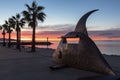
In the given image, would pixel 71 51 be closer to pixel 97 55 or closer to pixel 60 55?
pixel 60 55

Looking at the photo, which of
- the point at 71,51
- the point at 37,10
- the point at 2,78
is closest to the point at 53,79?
the point at 2,78

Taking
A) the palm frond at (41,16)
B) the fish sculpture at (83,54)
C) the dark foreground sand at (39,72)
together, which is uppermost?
→ the palm frond at (41,16)

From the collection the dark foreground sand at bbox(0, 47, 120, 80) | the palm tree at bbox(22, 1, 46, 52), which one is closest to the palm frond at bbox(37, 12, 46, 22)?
the palm tree at bbox(22, 1, 46, 52)

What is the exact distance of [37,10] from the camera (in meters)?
45.3

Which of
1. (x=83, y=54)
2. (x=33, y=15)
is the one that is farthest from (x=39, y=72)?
(x=33, y=15)

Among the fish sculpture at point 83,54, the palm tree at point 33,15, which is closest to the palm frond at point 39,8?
the palm tree at point 33,15

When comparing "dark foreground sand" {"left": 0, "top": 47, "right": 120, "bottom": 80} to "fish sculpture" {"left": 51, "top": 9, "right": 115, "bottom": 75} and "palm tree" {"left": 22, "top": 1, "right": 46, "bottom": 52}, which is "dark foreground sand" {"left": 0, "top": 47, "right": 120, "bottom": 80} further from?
"palm tree" {"left": 22, "top": 1, "right": 46, "bottom": 52}

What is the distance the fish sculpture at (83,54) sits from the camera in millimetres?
17656

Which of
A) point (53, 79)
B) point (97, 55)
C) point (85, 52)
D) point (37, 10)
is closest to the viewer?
point (53, 79)

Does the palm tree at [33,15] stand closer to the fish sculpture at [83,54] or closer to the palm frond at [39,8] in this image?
the palm frond at [39,8]

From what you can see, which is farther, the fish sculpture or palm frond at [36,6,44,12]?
palm frond at [36,6,44,12]

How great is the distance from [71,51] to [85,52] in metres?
2.27

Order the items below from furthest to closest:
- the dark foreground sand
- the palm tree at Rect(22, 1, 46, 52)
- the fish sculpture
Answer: the palm tree at Rect(22, 1, 46, 52)
the fish sculpture
the dark foreground sand

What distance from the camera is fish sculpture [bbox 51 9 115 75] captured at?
17.7 metres
